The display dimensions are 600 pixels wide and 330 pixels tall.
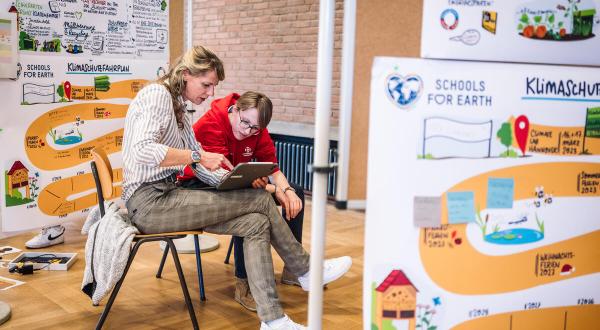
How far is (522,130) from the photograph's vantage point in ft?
5.07

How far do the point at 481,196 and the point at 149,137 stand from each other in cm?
132

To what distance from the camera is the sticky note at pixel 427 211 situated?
1502 mm

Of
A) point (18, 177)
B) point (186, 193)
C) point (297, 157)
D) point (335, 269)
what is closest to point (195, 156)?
point (186, 193)

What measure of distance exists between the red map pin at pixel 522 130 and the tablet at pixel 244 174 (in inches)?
43.6

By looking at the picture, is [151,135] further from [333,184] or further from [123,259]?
[333,184]

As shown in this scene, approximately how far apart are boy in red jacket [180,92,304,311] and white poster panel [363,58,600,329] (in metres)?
1.27

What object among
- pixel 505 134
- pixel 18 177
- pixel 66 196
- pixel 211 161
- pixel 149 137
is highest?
pixel 505 134

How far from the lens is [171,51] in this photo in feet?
13.3

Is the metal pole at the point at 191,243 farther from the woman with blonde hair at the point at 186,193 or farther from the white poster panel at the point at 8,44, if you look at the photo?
the woman with blonde hair at the point at 186,193

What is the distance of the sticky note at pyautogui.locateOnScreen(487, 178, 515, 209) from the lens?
5.08ft

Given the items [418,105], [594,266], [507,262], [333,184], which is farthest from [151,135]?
[333,184]

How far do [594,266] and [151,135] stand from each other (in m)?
1.58

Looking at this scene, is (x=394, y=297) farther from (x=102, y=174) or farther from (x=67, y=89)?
(x=67, y=89)

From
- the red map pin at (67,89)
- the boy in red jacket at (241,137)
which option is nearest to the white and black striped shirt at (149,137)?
the boy in red jacket at (241,137)
